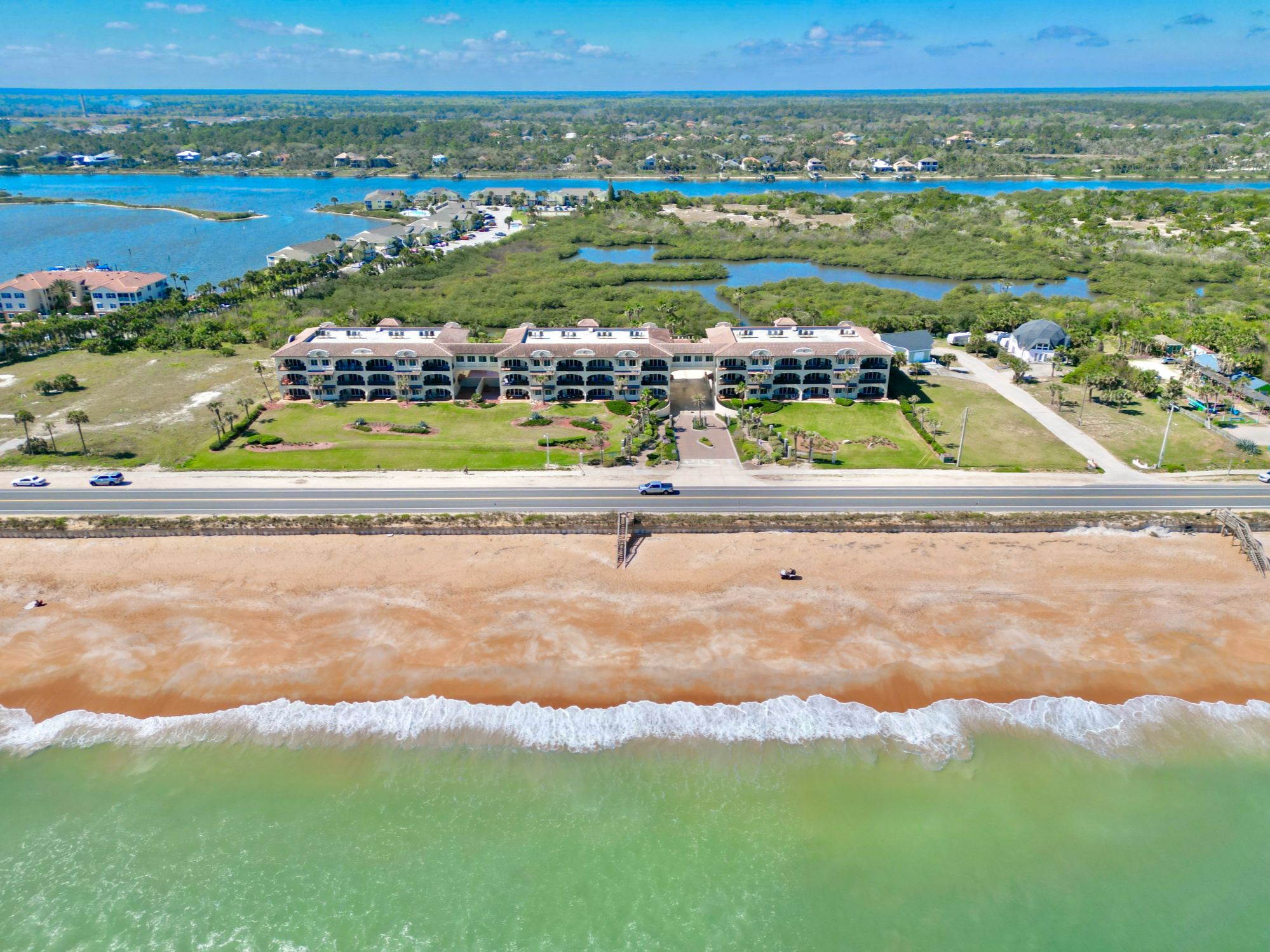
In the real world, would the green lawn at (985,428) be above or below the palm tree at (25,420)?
below

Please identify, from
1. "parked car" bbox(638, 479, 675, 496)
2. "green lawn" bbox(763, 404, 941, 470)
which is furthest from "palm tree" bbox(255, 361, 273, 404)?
"green lawn" bbox(763, 404, 941, 470)

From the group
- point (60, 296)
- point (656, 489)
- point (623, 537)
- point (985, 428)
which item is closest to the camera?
point (623, 537)

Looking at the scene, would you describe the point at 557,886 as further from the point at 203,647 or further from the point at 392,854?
the point at 203,647

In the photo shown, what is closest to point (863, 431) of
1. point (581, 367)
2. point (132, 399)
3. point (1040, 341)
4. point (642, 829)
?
point (581, 367)

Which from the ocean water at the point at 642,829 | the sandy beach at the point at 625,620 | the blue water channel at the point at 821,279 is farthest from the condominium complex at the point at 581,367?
the ocean water at the point at 642,829

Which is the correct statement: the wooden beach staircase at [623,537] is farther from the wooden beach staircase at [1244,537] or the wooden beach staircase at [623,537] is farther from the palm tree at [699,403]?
the wooden beach staircase at [1244,537]

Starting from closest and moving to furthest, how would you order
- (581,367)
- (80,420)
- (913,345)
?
(80,420) → (581,367) → (913,345)

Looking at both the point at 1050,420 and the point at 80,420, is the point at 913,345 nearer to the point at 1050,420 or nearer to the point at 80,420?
the point at 1050,420
